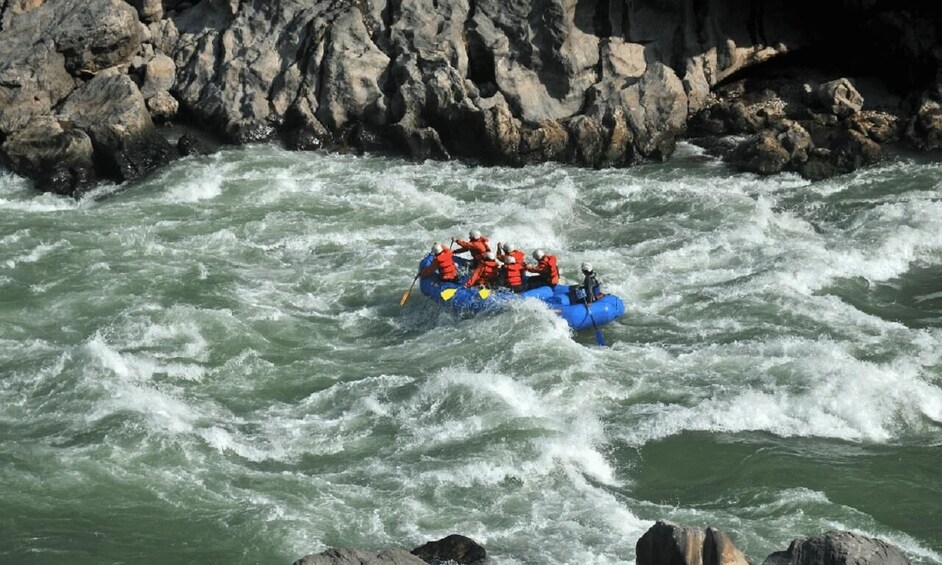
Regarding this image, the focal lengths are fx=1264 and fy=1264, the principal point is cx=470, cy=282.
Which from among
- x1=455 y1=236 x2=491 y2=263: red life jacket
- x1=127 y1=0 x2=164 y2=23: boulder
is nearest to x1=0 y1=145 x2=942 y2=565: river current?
x1=455 y1=236 x2=491 y2=263: red life jacket

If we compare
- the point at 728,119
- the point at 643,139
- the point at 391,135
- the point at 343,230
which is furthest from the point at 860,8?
the point at 343,230

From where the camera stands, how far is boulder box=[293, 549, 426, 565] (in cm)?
799

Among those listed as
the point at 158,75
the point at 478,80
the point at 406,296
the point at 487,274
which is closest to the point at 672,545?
the point at 487,274

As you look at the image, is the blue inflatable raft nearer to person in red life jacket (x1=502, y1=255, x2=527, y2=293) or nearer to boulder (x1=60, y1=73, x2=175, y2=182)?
person in red life jacket (x1=502, y1=255, x2=527, y2=293)

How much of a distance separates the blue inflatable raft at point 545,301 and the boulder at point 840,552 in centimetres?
829

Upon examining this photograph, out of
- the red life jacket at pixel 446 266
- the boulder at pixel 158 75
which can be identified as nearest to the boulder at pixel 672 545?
the red life jacket at pixel 446 266

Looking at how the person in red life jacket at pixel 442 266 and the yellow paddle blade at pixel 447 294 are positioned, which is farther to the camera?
the person in red life jacket at pixel 442 266

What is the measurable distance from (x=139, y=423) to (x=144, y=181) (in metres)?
10.1

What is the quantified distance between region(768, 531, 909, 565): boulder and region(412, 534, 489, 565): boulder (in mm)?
3029

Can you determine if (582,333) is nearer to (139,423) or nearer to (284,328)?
(284,328)

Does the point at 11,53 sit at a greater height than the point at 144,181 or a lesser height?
greater

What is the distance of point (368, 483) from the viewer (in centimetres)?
1210

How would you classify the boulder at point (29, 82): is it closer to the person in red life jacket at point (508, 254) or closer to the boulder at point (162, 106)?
the boulder at point (162, 106)

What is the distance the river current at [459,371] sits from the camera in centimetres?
1142
